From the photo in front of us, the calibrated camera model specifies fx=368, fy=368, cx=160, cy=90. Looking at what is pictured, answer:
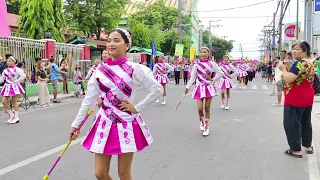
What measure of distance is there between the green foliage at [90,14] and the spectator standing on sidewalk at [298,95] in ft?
79.0

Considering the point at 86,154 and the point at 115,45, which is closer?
the point at 115,45

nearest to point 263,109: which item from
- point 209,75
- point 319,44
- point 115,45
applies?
point 209,75

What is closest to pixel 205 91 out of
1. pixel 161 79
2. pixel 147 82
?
pixel 147 82

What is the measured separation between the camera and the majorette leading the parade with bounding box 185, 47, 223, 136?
7.55m

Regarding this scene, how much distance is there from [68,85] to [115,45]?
621 inches

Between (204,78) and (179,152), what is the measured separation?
2.11 m

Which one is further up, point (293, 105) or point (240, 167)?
point (293, 105)

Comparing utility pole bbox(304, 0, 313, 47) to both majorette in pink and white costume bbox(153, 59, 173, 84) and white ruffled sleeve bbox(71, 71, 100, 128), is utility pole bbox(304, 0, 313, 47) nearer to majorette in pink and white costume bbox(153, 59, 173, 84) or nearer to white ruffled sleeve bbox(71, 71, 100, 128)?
majorette in pink and white costume bbox(153, 59, 173, 84)

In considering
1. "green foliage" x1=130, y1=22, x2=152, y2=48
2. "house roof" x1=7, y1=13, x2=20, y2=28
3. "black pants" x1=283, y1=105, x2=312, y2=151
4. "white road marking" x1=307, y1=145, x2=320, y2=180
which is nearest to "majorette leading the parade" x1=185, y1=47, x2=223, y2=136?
"black pants" x1=283, y1=105, x2=312, y2=151

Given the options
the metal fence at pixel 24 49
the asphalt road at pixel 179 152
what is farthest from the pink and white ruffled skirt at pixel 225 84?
the metal fence at pixel 24 49

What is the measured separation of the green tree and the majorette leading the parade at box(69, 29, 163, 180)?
1711cm

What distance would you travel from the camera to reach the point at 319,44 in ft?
115

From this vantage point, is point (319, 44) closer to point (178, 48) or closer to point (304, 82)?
point (178, 48)

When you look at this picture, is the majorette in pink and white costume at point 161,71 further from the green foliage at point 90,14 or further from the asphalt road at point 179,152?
the green foliage at point 90,14
